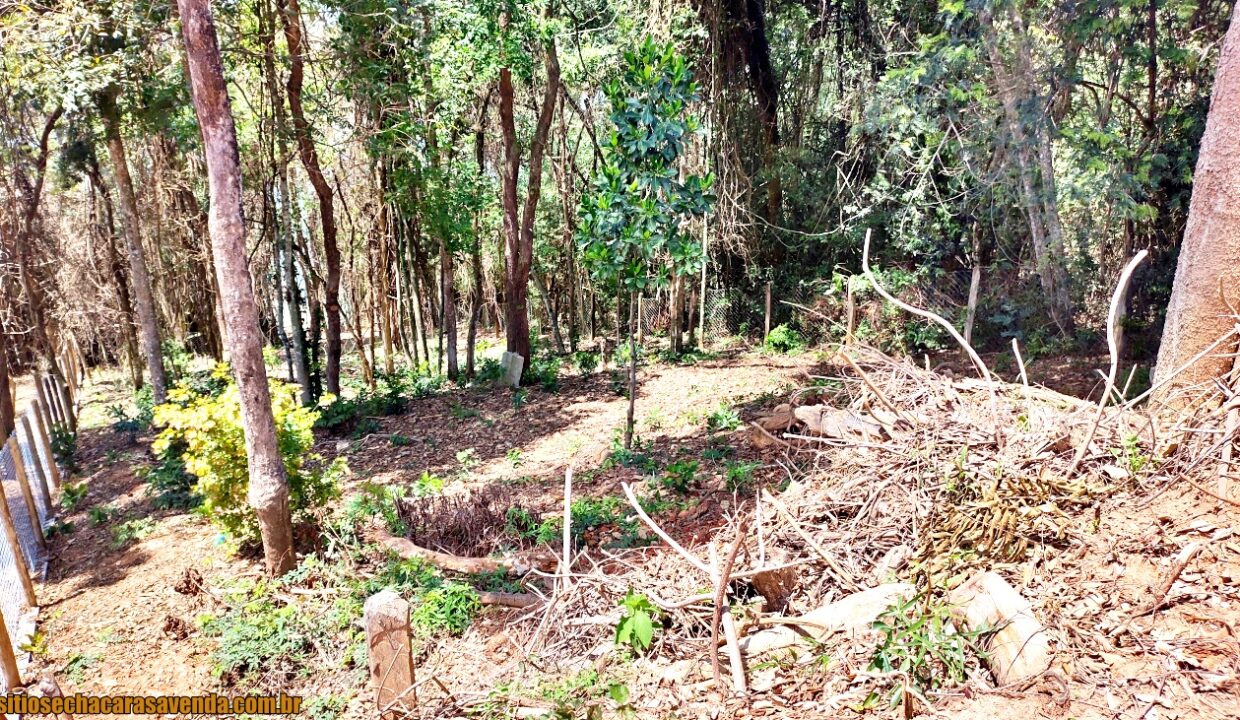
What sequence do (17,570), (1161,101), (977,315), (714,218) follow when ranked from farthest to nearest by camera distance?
(714,218), (977,315), (1161,101), (17,570)

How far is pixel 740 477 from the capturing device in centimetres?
706

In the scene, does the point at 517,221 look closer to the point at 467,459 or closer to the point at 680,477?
the point at 467,459

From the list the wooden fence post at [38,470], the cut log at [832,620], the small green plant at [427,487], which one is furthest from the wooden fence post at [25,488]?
the cut log at [832,620]

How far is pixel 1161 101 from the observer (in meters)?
9.41

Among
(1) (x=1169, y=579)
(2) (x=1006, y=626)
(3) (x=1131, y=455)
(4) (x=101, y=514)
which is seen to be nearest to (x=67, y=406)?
(4) (x=101, y=514)

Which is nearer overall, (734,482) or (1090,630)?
(1090,630)

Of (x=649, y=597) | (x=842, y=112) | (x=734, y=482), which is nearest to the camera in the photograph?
(x=649, y=597)

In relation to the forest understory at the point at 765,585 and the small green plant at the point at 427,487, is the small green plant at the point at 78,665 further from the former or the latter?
the small green plant at the point at 427,487

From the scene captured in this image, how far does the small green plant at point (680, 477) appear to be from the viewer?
7.15 metres

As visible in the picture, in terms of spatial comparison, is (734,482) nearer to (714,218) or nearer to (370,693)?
(370,693)

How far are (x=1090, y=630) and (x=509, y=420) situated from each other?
8764mm

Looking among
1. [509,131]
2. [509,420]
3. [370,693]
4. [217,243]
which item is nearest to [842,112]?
[509,131]

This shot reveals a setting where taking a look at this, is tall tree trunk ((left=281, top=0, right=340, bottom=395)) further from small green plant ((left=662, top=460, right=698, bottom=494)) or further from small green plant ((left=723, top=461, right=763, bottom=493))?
small green plant ((left=723, top=461, right=763, bottom=493))

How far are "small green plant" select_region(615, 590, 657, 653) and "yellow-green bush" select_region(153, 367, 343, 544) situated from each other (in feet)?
11.1
